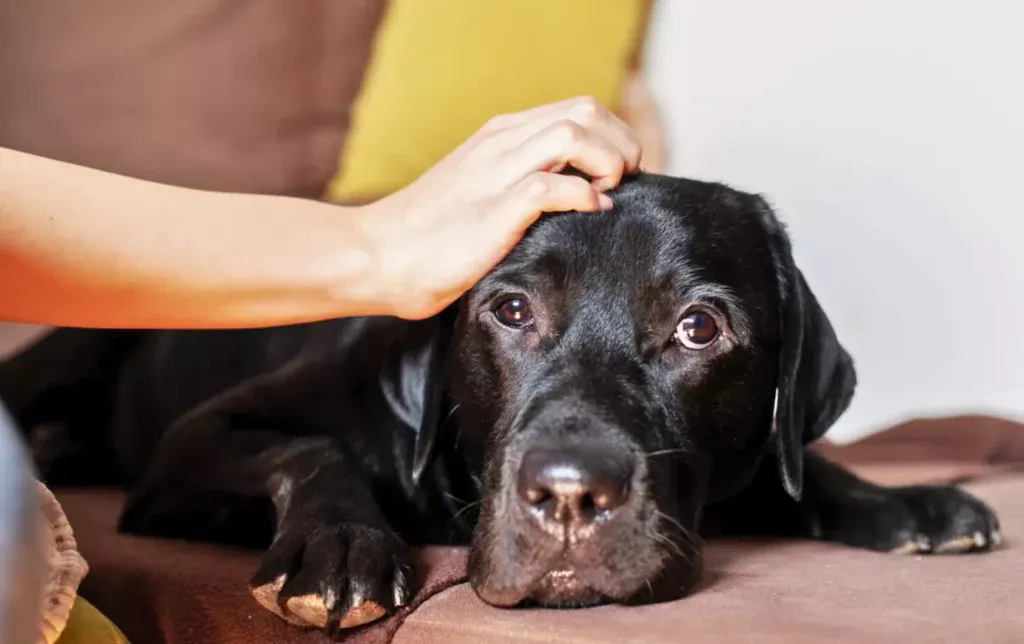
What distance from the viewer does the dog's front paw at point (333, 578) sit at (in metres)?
1.38

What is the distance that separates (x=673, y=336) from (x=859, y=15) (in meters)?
1.82

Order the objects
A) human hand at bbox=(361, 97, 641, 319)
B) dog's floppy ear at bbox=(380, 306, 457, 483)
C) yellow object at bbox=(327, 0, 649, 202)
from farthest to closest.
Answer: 1. yellow object at bbox=(327, 0, 649, 202)
2. dog's floppy ear at bbox=(380, 306, 457, 483)
3. human hand at bbox=(361, 97, 641, 319)

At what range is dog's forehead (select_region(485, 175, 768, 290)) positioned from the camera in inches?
67.3

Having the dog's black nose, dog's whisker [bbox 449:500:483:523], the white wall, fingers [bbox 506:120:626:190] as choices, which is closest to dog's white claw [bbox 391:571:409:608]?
the dog's black nose

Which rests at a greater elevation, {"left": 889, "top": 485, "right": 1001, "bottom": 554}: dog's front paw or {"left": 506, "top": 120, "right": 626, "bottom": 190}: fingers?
{"left": 506, "top": 120, "right": 626, "bottom": 190}: fingers

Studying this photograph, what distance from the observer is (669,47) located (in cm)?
324

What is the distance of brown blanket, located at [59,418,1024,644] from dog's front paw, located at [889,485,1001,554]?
5cm

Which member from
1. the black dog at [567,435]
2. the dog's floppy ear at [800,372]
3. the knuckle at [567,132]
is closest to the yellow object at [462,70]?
the black dog at [567,435]

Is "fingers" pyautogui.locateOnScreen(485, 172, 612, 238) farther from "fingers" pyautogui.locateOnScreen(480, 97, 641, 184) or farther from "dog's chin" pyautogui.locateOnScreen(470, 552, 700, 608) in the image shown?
"dog's chin" pyautogui.locateOnScreen(470, 552, 700, 608)

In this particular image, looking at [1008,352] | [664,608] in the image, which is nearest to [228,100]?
[664,608]

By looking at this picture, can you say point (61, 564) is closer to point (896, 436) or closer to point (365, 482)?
point (365, 482)

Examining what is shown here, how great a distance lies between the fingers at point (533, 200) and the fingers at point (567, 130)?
35mm

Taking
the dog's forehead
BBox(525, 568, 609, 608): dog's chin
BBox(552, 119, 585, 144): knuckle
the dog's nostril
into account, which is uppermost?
BBox(552, 119, 585, 144): knuckle

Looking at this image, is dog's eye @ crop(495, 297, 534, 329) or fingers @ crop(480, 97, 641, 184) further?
dog's eye @ crop(495, 297, 534, 329)
